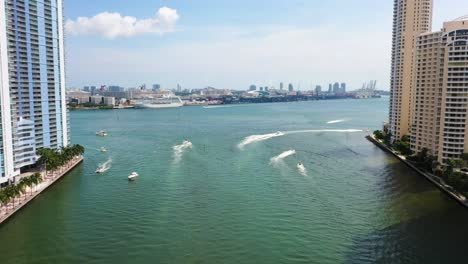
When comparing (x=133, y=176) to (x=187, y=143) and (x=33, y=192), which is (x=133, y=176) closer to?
(x=33, y=192)

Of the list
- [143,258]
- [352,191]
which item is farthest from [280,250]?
[352,191]

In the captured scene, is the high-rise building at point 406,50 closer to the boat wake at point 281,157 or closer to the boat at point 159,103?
the boat wake at point 281,157

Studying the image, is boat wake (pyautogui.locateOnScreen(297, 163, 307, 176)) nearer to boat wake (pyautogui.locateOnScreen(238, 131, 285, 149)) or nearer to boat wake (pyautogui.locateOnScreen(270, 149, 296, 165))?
boat wake (pyautogui.locateOnScreen(270, 149, 296, 165))

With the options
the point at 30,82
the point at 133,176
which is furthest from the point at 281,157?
the point at 30,82

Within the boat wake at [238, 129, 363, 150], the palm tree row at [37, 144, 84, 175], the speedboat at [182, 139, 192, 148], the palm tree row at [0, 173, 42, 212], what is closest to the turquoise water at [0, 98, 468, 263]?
the palm tree row at [0, 173, 42, 212]

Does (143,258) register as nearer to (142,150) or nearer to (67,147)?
(67,147)
